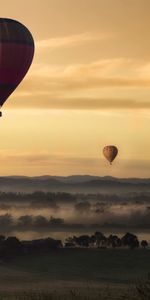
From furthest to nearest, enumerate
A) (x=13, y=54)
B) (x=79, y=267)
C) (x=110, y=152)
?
(x=110, y=152) < (x=79, y=267) < (x=13, y=54)

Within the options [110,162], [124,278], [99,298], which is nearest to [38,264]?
[124,278]

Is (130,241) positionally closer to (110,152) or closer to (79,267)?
(79,267)

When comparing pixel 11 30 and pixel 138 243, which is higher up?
pixel 11 30

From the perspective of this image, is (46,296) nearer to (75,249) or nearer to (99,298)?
(99,298)

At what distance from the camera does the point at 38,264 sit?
6475cm

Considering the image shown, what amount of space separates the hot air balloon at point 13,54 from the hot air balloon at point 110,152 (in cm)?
5290

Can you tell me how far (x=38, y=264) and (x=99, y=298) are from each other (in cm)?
3534

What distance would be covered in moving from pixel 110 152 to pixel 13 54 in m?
59.1

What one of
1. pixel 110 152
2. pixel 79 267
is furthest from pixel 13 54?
pixel 110 152

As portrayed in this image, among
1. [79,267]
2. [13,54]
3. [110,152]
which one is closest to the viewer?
[13,54]

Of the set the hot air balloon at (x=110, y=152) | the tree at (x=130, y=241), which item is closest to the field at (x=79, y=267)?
the tree at (x=130, y=241)

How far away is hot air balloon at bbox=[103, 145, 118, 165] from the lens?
118 metres

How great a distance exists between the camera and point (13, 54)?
205ft

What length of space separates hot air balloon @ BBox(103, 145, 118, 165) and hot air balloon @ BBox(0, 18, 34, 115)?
52895mm
